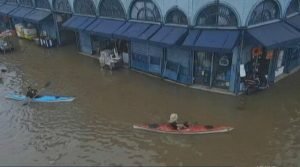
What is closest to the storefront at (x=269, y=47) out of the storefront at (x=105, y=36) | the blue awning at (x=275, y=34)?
the blue awning at (x=275, y=34)

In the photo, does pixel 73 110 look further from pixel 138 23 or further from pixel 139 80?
pixel 138 23

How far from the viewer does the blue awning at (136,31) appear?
25.7 m

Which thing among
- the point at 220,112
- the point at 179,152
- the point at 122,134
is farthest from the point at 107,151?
the point at 220,112

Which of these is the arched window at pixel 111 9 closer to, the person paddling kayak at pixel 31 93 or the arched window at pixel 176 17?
the arched window at pixel 176 17

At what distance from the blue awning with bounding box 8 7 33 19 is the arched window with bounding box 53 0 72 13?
540 centimetres

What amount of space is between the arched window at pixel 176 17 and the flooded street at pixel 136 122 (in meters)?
4.93

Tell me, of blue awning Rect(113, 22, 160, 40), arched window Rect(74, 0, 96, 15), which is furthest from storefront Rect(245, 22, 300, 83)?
arched window Rect(74, 0, 96, 15)

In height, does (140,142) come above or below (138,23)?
below

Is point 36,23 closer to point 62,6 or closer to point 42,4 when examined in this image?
point 42,4

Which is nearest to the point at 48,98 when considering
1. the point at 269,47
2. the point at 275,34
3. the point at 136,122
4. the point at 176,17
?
the point at 136,122

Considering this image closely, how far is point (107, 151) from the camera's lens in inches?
693

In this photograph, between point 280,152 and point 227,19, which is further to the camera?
point 227,19

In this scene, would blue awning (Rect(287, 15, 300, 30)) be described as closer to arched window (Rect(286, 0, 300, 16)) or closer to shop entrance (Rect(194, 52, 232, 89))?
arched window (Rect(286, 0, 300, 16))

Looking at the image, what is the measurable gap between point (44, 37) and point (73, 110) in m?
18.4
